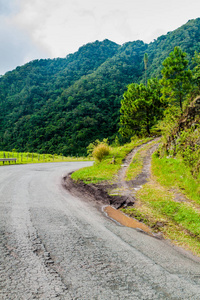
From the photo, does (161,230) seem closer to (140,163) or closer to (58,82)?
(140,163)

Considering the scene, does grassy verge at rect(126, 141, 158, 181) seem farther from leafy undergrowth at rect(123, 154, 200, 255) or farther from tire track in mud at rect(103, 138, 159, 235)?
leafy undergrowth at rect(123, 154, 200, 255)

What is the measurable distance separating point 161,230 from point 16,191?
571 cm

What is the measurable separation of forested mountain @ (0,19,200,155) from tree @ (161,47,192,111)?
114 ft

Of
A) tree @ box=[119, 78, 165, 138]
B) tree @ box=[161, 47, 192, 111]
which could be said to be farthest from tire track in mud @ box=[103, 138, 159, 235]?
tree @ box=[119, 78, 165, 138]

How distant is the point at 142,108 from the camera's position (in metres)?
27.5

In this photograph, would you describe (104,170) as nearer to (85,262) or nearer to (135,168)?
(135,168)

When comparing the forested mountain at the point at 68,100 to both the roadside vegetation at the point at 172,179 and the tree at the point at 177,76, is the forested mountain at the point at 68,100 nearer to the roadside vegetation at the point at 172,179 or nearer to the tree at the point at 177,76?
the tree at the point at 177,76

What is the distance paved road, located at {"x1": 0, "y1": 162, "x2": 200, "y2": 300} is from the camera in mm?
2412

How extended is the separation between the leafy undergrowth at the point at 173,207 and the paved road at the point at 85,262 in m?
0.60

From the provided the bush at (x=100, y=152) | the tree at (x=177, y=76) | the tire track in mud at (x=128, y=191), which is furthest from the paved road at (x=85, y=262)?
the tree at (x=177, y=76)

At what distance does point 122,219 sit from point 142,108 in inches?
934

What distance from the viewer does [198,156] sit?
7.46 meters

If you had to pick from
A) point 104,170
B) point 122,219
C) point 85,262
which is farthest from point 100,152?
point 85,262

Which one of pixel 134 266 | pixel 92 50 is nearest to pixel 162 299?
pixel 134 266
